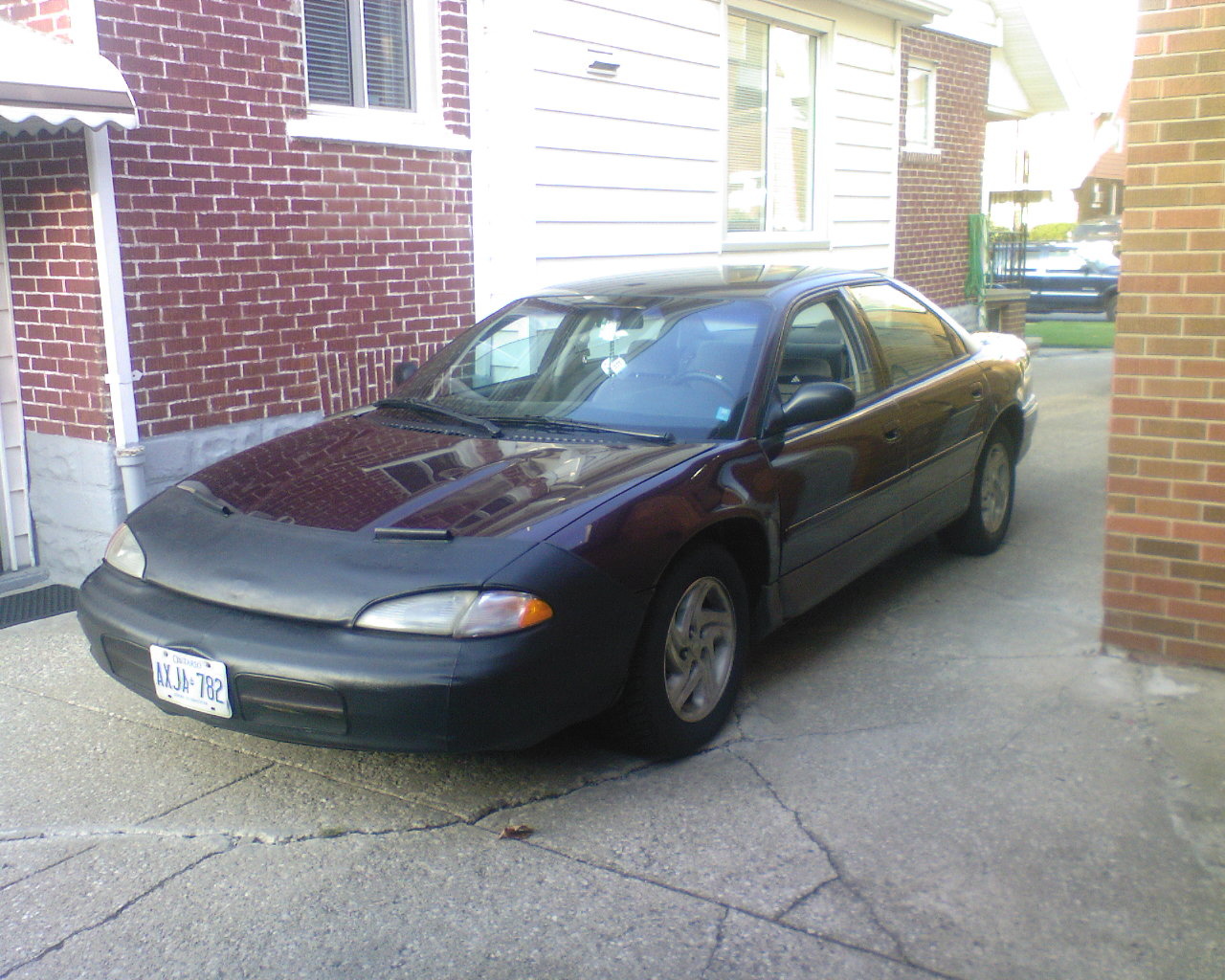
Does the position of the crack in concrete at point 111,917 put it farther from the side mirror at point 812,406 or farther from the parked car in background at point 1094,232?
the parked car in background at point 1094,232

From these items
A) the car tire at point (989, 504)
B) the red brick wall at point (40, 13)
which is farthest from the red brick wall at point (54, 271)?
the car tire at point (989, 504)

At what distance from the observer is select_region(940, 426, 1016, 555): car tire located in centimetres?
623

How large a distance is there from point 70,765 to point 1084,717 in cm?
338

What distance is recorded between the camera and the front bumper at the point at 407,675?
10.7 feet

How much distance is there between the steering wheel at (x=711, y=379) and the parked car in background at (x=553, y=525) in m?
0.02

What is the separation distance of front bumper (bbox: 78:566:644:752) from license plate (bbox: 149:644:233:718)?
26 millimetres

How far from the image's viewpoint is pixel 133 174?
19.1 feet

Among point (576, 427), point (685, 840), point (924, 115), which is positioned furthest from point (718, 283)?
point (924, 115)

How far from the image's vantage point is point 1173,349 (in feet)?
14.9

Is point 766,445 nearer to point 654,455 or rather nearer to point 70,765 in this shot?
point 654,455

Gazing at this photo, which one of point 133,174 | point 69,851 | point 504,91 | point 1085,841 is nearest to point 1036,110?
point 504,91

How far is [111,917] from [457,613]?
1.14 meters

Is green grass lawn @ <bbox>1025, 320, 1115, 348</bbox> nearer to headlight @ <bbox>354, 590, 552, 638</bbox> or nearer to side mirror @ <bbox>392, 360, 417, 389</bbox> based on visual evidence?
side mirror @ <bbox>392, 360, 417, 389</bbox>

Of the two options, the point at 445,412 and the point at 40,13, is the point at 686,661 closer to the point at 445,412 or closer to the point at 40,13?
the point at 445,412
